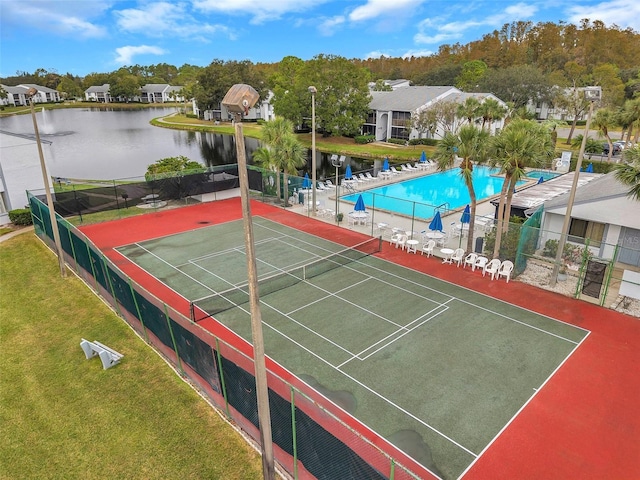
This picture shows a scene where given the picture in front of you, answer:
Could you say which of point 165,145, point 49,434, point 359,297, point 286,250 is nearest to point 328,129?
point 165,145

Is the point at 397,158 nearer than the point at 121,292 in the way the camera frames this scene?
No

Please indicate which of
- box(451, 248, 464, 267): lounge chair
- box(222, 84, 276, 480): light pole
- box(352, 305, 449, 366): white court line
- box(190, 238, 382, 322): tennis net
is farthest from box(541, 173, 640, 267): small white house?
box(222, 84, 276, 480): light pole

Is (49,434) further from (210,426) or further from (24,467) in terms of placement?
(210,426)

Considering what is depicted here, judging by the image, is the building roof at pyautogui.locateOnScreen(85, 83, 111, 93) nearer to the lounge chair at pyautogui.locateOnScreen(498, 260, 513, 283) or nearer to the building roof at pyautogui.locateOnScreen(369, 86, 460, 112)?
the building roof at pyautogui.locateOnScreen(369, 86, 460, 112)

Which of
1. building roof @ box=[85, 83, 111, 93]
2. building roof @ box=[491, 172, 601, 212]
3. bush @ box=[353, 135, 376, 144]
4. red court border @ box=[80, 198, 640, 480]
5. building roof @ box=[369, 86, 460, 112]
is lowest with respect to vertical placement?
red court border @ box=[80, 198, 640, 480]

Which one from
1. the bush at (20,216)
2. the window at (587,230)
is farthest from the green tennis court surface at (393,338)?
the bush at (20,216)

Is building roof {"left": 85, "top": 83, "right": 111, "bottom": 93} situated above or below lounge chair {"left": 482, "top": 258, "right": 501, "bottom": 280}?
above
